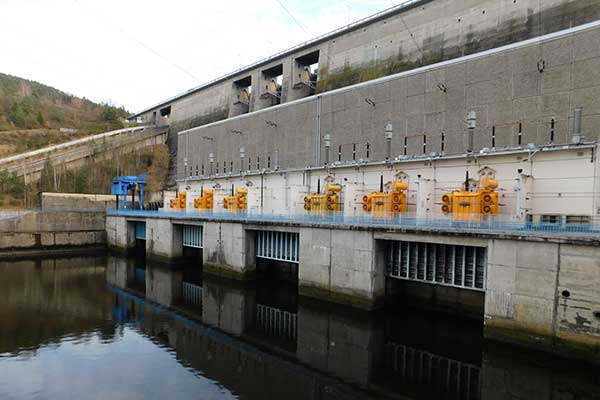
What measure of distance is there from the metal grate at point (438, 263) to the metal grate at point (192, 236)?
52.1 feet

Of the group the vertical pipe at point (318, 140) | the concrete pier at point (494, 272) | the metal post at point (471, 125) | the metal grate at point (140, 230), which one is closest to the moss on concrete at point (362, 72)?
the vertical pipe at point (318, 140)

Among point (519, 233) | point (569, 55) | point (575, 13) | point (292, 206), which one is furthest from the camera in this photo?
point (292, 206)

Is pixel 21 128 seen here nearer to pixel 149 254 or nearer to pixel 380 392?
pixel 149 254

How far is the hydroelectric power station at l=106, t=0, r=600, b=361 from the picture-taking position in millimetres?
13391

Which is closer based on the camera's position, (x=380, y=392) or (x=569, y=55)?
(x=380, y=392)

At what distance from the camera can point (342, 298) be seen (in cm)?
1866

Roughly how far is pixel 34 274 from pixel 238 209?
1468 cm

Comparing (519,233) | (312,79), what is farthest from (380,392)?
(312,79)

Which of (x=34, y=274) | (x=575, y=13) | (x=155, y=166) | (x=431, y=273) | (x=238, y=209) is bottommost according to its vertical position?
(x=34, y=274)

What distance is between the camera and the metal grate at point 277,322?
16.4 m

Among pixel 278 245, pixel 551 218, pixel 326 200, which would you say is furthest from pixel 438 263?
pixel 278 245

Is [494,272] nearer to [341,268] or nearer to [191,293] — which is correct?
[341,268]

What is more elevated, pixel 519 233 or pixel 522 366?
pixel 519 233

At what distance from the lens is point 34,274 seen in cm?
2764
